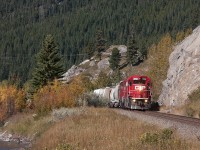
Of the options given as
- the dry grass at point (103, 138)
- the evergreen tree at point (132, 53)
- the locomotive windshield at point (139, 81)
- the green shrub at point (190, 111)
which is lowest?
the dry grass at point (103, 138)

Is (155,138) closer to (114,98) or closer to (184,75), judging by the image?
(184,75)

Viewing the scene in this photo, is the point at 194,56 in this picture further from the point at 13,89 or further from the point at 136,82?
the point at 13,89

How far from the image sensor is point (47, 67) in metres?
56.4

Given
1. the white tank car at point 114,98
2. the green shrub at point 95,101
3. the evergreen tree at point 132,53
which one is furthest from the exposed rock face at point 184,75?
the evergreen tree at point 132,53

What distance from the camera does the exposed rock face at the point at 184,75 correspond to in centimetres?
3872

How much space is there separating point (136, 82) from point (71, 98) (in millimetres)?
11062

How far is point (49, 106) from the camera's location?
1769 inches

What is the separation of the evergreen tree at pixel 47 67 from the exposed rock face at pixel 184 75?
17247mm

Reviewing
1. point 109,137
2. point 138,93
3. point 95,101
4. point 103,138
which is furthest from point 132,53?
point 109,137

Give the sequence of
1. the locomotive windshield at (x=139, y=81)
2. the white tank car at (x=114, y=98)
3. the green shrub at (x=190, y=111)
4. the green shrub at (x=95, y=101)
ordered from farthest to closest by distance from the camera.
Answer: the green shrub at (x=95, y=101), the white tank car at (x=114, y=98), the locomotive windshield at (x=139, y=81), the green shrub at (x=190, y=111)

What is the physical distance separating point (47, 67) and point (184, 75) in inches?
900

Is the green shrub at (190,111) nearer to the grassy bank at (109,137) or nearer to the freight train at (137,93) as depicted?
the freight train at (137,93)

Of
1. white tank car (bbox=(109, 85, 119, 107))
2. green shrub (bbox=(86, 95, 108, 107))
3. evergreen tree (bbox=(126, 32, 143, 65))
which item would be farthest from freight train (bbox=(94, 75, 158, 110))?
evergreen tree (bbox=(126, 32, 143, 65))

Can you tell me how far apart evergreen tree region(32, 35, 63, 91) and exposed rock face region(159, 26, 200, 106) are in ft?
56.6
